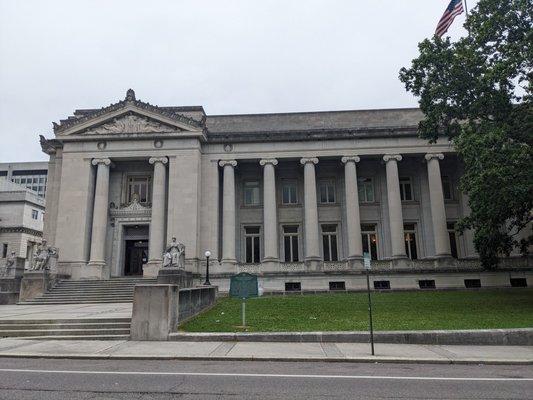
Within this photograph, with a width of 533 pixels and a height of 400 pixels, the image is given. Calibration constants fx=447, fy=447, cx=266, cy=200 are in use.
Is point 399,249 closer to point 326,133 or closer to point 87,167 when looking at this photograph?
point 326,133

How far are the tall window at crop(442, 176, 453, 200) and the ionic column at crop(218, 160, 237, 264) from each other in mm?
17929

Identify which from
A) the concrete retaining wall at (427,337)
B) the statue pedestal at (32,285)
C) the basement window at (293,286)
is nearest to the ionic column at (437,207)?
the basement window at (293,286)

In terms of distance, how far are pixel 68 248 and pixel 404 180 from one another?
91.7ft

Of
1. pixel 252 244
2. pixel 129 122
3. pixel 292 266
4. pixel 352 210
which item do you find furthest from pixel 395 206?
pixel 129 122

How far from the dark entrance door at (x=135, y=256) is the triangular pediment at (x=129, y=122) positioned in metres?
9.10

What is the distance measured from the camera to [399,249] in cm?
3406

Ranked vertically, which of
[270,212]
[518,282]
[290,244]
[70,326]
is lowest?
[70,326]

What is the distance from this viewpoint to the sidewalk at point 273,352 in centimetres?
1084

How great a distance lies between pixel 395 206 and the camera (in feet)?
115

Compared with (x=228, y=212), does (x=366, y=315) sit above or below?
below

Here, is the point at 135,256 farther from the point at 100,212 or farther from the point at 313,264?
the point at 313,264

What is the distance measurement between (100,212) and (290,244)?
1548 cm

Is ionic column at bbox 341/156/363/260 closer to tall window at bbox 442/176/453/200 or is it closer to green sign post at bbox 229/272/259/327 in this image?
tall window at bbox 442/176/453/200

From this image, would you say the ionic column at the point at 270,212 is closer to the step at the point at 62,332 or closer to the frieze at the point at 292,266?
the frieze at the point at 292,266
